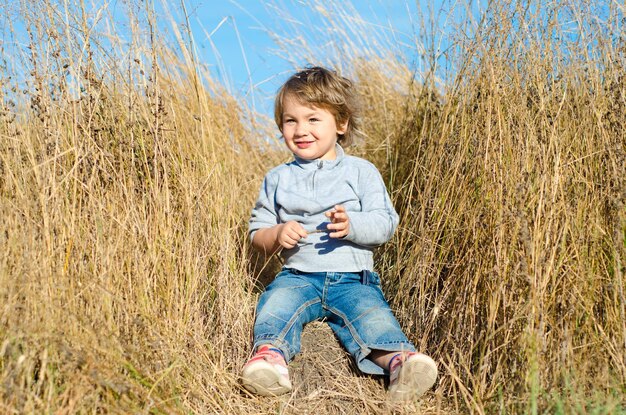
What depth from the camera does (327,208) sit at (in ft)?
9.36

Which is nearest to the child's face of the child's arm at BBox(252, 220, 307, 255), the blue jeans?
the child's arm at BBox(252, 220, 307, 255)

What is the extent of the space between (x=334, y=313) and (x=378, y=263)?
68cm

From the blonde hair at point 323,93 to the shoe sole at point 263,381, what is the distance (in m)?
1.20

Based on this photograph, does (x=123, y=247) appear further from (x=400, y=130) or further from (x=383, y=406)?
(x=400, y=130)

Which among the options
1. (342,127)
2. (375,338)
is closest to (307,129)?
(342,127)

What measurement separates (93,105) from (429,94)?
1614 millimetres

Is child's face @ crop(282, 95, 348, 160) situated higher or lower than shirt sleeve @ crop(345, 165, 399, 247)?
higher

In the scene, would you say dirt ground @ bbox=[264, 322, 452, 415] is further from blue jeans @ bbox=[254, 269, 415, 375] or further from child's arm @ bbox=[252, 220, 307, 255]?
child's arm @ bbox=[252, 220, 307, 255]

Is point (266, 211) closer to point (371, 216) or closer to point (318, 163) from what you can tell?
point (318, 163)

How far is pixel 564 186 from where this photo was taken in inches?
99.6

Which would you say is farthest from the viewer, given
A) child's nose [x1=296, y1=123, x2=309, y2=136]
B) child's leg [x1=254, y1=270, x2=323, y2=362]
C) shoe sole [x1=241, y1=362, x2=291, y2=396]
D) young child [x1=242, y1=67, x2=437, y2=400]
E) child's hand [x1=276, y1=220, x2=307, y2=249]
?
child's nose [x1=296, y1=123, x2=309, y2=136]

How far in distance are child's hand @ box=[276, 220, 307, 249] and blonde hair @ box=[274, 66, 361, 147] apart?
61 centimetres

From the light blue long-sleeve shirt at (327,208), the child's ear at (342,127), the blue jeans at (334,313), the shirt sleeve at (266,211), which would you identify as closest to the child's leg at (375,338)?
the blue jeans at (334,313)

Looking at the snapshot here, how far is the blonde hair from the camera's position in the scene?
299 centimetres
